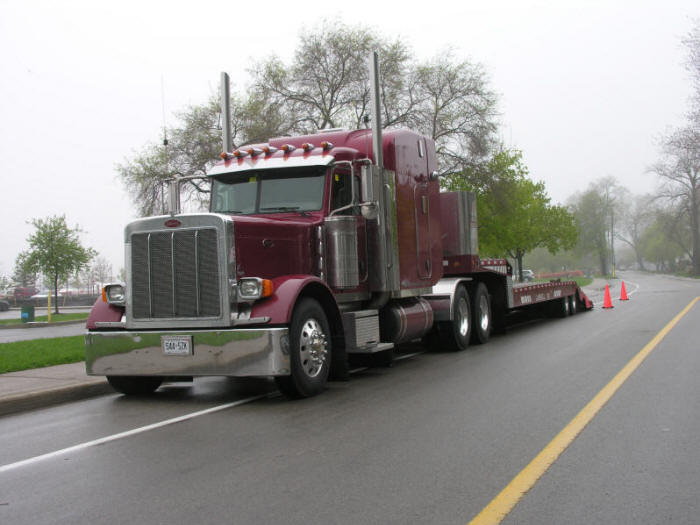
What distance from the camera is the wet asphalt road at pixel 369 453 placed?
13.0ft

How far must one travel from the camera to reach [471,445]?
5.28 meters

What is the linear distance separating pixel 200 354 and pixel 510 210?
95.8 feet

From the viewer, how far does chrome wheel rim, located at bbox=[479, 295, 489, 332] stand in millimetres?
13345

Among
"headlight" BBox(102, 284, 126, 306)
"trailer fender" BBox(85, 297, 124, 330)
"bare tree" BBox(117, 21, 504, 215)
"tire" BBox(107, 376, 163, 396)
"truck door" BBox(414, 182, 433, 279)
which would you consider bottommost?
"tire" BBox(107, 376, 163, 396)

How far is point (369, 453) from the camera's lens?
516 cm

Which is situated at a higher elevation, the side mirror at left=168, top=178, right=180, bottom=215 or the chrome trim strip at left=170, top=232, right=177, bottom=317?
the side mirror at left=168, top=178, right=180, bottom=215

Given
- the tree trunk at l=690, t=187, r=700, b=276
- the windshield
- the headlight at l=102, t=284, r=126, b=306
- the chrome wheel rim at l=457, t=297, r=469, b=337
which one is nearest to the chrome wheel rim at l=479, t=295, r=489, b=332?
the chrome wheel rim at l=457, t=297, r=469, b=337

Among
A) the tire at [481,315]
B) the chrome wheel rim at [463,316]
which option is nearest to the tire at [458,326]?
the chrome wheel rim at [463,316]

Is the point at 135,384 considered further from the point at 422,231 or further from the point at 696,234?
the point at 696,234

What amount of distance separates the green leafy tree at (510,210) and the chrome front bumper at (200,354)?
89.8 ft

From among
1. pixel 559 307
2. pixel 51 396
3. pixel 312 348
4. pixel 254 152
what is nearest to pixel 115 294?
pixel 51 396

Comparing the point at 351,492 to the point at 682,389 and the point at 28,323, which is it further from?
the point at 28,323

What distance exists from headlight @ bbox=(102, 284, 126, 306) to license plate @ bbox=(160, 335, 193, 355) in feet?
3.05

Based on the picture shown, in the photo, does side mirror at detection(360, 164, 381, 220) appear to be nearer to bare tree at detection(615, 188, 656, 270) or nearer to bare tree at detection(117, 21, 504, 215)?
bare tree at detection(117, 21, 504, 215)
